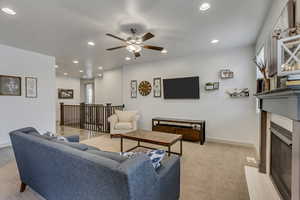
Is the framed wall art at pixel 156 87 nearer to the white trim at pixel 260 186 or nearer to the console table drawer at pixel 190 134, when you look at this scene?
the console table drawer at pixel 190 134

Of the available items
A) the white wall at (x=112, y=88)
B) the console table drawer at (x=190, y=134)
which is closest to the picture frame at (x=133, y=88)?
the white wall at (x=112, y=88)

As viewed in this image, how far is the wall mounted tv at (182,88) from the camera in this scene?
4.53 metres

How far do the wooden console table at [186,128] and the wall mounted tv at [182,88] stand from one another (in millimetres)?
839

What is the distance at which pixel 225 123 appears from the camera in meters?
4.15

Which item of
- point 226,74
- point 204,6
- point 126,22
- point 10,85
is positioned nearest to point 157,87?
point 226,74

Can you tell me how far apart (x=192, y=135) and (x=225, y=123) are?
100cm

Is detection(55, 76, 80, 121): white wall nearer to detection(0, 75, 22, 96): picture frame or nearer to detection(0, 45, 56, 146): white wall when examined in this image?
detection(0, 45, 56, 146): white wall

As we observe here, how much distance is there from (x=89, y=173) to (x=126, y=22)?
248 cm

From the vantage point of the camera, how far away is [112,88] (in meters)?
7.17

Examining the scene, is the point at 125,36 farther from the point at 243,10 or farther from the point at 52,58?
the point at 52,58

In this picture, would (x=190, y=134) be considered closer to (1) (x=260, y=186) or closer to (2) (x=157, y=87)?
(2) (x=157, y=87)

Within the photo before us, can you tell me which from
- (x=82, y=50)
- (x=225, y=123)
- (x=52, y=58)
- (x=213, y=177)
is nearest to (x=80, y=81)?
(x=52, y=58)

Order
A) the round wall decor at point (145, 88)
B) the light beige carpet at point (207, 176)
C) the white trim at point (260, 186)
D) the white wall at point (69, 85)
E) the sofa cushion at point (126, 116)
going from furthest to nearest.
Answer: the white wall at point (69, 85) < the round wall decor at point (145, 88) < the sofa cushion at point (126, 116) < the light beige carpet at point (207, 176) < the white trim at point (260, 186)

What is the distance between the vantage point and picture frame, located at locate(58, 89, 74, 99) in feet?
27.9
